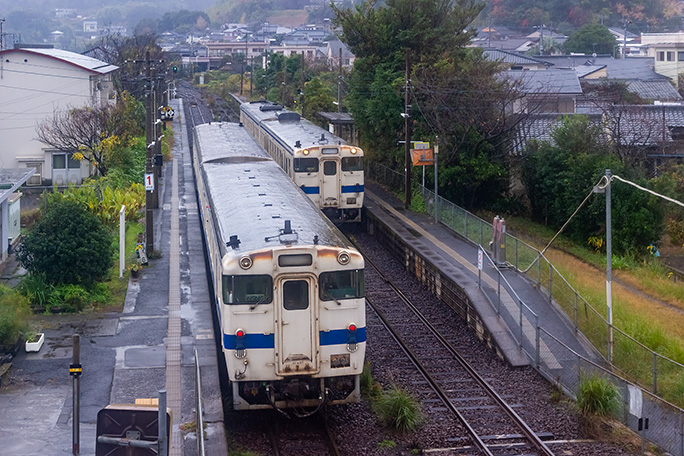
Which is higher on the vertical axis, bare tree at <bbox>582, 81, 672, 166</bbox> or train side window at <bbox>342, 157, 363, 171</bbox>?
bare tree at <bbox>582, 81, 672, 166</bbox>

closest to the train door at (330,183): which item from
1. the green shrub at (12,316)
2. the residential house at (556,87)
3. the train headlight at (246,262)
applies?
the green shrub at (12,316)

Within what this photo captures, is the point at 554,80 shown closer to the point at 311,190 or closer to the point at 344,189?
the point at 344,189

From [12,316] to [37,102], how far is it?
80.8ft

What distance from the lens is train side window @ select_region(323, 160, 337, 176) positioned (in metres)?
24.3

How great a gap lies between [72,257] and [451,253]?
30.2ft

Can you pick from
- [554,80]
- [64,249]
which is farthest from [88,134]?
[554,80]

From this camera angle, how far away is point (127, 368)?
13.9 m

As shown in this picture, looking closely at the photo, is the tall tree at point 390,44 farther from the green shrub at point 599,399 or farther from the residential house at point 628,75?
the green shrub at point 599,399

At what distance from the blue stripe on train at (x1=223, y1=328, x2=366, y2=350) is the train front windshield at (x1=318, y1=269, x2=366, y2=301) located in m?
0.48

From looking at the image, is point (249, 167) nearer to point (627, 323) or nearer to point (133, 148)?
point (627, 323)

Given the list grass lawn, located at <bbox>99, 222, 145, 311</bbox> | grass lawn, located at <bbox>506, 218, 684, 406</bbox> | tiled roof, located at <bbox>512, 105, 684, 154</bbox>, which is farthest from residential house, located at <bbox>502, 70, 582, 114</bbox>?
grass lawn, located at <bbox>99, 222, 145, 311</bbox>

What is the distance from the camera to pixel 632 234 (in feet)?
84.1

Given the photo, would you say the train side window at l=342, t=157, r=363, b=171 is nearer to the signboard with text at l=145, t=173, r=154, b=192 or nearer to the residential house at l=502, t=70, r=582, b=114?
the signboard with text at l=145, t=173, r=154, b=192

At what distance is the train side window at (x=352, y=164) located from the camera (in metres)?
24.5
